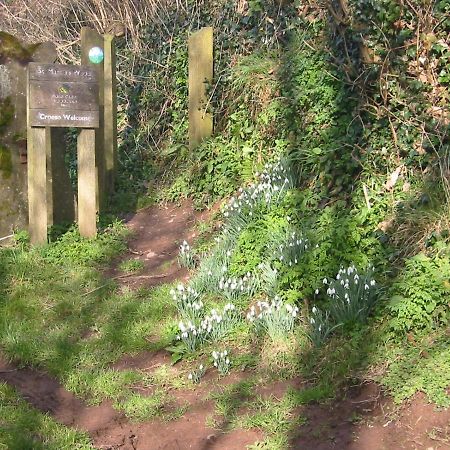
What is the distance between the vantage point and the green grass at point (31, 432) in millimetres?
4066

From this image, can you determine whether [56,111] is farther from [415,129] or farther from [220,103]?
[415,129]

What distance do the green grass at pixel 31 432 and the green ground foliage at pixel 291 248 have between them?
46cm

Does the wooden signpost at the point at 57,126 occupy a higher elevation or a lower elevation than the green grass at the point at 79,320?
higher

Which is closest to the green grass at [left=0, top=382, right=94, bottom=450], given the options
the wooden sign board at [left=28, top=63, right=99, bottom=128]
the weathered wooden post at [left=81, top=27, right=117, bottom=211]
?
the wooden sign board at [left=28, top=63, right=99, bottom=128]

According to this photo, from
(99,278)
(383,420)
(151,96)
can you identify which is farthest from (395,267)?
(151,96)

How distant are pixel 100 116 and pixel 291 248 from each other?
3.98 meters

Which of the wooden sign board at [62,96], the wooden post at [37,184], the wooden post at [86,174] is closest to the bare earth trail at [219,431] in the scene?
the wooden post at [37,184]

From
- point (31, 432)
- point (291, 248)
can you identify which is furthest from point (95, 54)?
point (31, 432)

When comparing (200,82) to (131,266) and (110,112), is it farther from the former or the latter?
(131,266)

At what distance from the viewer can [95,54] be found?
8.32 meters

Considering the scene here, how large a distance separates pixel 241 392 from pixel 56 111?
3.75 metres

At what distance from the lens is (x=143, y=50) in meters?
11.4

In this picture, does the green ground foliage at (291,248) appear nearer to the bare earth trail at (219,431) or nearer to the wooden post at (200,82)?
the bare earth trail at (219,431)

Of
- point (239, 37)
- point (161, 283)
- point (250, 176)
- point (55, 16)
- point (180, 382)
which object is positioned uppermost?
point (55, 16)
